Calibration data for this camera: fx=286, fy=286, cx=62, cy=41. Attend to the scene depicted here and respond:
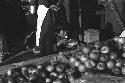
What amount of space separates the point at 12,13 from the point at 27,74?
18.3 feet

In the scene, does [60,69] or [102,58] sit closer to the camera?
[102,58]

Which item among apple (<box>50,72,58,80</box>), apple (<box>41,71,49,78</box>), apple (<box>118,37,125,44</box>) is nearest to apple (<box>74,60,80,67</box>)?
apple (<box>50,72,58,80</box>)

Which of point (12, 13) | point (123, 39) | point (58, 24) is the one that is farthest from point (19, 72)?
point (12, 13)

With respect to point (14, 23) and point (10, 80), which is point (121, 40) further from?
point (14, 23)

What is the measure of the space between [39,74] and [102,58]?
1.15 meters

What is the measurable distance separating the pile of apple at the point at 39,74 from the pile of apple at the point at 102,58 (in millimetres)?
292

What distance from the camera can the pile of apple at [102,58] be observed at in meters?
4.86

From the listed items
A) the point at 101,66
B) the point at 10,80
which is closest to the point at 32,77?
the point at 10,80

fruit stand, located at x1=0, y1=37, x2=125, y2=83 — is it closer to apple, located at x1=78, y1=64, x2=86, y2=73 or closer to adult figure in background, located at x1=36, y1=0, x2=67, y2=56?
apple, located at x1=78, y1=64, x2=86, y2=73

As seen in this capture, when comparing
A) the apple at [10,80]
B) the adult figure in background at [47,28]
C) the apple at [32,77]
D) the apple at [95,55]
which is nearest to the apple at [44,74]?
the apple at [32,77]

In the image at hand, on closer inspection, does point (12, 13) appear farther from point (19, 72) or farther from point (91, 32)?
point (19, 72)

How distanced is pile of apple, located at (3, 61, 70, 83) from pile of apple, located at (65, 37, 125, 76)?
29cm

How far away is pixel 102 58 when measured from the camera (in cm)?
508

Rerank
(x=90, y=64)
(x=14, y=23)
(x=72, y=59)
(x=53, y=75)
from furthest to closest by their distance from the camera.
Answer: (x=14, y=23) < (x=72, y=59) < (x=53, y=75) < (x=90, y=64)
